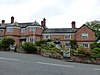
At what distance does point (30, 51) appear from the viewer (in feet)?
130

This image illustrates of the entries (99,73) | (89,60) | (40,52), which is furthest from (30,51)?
(99,73)

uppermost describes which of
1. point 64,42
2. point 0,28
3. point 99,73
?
point 0,28

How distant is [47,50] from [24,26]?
3285 centimetres

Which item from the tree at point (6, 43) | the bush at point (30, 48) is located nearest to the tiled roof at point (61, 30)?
the tree at point (6, 43)

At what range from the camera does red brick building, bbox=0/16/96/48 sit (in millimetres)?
62053

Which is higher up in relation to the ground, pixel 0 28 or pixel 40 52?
pixel 0 28

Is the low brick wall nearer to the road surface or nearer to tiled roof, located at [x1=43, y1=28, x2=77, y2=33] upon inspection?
the road surface

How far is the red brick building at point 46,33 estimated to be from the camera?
62.1m

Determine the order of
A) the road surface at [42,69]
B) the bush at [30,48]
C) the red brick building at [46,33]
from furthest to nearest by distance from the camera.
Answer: the red brick building at [46,33], the bush at [30,48], the road surface at [42,69]

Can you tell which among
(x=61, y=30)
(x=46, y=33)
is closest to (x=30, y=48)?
(x=46, y=33)

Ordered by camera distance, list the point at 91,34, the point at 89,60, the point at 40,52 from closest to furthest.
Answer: the point at 89,60
the point at 40,52
the point at 91,34

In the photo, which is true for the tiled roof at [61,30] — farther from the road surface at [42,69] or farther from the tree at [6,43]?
the road surface at [42,69]

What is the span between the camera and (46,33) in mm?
64562

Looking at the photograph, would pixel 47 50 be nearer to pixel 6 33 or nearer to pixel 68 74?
pixel 68 74
